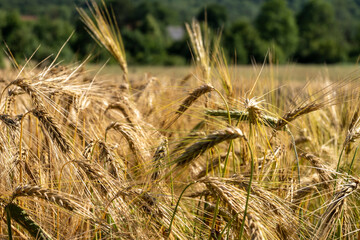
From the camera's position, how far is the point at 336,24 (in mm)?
73312

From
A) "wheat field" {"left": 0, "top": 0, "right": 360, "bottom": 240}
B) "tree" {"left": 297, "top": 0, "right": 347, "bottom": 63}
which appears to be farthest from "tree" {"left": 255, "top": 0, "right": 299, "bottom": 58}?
"wheat field" {"left": 0, "top": 0, "right": 360, "bottom": 240}

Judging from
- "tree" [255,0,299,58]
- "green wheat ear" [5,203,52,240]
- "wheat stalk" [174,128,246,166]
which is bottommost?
"green wheat ear" [5,203,52,240]

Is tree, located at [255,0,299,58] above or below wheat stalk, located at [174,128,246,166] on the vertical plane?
above

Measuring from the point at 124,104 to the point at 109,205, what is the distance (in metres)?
1.09

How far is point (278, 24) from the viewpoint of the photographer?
235 feet

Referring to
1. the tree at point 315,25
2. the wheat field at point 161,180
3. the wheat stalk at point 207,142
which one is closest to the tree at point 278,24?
the tree at point 315,25

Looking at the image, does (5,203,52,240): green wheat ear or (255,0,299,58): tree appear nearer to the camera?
(5,203,52,240): green wheat ear

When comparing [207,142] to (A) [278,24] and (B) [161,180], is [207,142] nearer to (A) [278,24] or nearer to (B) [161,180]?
(B) [161,180]

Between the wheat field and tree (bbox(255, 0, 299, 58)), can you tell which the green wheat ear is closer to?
the wheat field

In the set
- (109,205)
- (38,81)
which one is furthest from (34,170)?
(109,205)

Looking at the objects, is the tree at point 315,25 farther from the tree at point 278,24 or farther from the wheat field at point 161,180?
the wheat field at point 161,180

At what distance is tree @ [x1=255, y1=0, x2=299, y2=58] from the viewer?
232 feet

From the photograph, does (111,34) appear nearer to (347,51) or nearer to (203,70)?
(203,70)

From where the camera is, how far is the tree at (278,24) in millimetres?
70625
